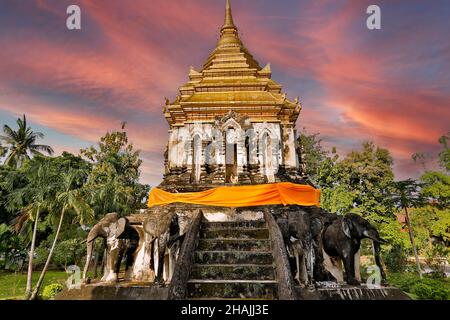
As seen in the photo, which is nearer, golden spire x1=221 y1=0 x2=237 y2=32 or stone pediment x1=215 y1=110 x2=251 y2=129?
stone pediment x1=215 y1=110 x2=251 y2=129

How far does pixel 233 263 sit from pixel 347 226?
362 centimetres

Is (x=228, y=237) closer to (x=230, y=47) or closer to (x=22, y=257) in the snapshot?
(x=230, y=47)

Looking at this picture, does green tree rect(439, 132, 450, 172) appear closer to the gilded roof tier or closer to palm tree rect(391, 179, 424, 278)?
palm tree rect(391, 179, 424, 278)

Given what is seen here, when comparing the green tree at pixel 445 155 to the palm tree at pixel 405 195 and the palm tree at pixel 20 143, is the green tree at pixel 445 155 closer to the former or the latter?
the palm tree at pixel 405 195

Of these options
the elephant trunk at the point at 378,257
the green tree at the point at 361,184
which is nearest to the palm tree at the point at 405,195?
the green tree at the point at 361,184

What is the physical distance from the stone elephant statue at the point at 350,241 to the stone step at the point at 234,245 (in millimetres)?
2134

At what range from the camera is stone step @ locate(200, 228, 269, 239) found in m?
9.45

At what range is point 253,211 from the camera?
1140 cm

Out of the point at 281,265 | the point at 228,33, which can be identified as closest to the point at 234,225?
the point at 281,265

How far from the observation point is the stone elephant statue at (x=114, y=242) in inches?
377

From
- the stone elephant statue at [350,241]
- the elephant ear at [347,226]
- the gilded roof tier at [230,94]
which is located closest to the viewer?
the stone elephant statue at [350,241]

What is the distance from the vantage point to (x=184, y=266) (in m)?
7.61

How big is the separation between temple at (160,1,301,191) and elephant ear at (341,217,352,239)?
5662mm

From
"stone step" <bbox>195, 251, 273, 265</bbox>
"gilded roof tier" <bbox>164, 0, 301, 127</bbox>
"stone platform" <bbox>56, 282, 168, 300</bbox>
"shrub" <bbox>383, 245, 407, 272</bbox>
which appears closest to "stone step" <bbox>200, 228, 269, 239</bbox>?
"stone step" <bbox>195, 251, 273, 265</bbox>
